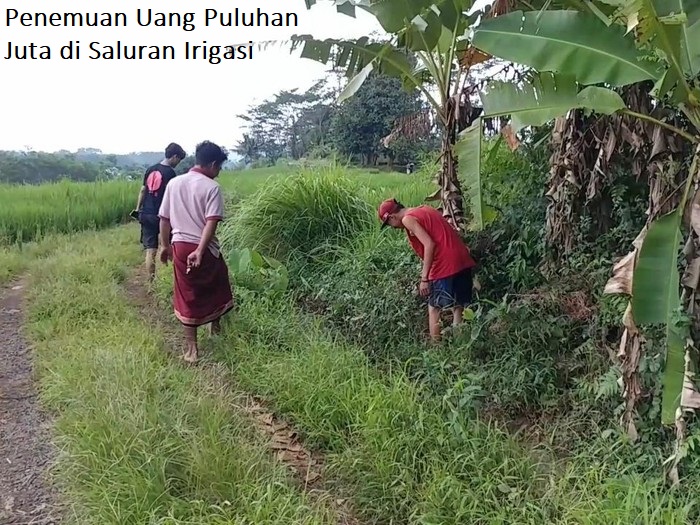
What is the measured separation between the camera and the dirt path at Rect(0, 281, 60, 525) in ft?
8.13

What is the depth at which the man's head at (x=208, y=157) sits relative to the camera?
3.82m

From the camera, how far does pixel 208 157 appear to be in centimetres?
383

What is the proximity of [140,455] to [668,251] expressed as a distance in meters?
2.33

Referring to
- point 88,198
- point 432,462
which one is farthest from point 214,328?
point 88,198

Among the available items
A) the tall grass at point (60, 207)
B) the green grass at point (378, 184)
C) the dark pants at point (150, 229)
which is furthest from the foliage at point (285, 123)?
the dark pants at point (150, 229)

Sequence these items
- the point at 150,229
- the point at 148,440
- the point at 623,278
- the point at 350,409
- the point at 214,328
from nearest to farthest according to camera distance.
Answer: the point at 623,278 → the point at 148,440 → the point at 350,409 → the point at 214,328 → the point at 150,229

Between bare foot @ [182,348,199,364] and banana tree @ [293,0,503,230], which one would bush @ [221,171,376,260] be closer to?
banana tree @ [293,0,503,230]

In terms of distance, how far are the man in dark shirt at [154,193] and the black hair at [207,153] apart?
162cm

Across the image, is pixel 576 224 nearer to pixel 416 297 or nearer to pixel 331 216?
pixel 416 297

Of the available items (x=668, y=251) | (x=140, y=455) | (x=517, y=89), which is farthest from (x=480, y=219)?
(x=140, y=455)

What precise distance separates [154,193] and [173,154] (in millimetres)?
420

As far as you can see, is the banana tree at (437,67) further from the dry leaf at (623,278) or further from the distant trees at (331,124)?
the distant trees at (331,124)

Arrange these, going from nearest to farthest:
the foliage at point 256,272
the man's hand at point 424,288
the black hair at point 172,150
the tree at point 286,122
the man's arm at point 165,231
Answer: the man's hand at point 424,288
the man's arm at point 165,231
the foliage at point 256,272
the black hair at point 172,150
the tree at point 286,122

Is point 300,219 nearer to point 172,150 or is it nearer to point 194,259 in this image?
point 172,150
